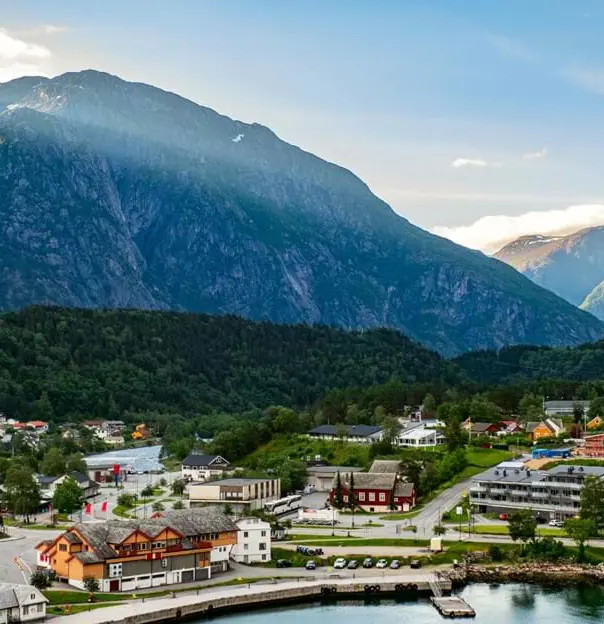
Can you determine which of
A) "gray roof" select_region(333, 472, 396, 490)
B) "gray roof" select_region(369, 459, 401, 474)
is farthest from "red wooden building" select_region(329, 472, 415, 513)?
"gray roof" select_region(369, 459, 401, 474)

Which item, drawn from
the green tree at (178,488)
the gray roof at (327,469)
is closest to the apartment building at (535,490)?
the gray roof at (327,469)

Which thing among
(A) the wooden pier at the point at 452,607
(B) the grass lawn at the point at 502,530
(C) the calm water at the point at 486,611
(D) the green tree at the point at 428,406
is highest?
(D) the green tree at the point at 428,406

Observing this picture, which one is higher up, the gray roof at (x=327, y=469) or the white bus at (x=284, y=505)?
the gray roof at (x=327, y=469)

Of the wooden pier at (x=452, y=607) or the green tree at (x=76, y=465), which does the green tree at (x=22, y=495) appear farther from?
the wooden pier at (x=452, y=607)

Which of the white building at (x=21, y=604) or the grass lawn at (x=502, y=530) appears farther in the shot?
the grass lawn at (x=502, y=530)

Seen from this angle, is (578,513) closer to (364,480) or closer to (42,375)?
(364,480)

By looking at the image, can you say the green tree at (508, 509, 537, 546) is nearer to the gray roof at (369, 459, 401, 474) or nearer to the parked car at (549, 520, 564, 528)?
the parked car at (549, 520, 564, 528)

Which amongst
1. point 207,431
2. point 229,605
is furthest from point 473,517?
point 207,431
